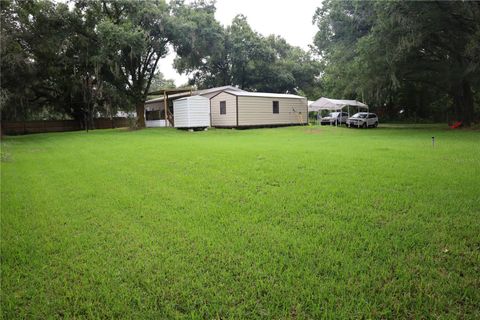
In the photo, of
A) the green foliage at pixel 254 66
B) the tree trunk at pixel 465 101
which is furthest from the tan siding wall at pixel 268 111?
the tree trunk at pixel 465 101

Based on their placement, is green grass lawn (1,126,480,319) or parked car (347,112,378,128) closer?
green grass lawn (1,126,480,319)

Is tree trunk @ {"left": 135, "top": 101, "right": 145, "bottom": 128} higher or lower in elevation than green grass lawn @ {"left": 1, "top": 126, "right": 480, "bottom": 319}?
higher

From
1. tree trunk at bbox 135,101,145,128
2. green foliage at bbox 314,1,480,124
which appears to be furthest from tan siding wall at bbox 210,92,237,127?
green foliage at bbox 314,1,480,124

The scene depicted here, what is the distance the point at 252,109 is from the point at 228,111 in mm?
1740

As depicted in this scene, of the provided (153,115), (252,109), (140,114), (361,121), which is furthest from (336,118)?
(153,115)

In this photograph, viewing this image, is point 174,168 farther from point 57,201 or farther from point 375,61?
point 375,61

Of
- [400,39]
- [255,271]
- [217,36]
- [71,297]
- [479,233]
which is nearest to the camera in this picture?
[71,297]

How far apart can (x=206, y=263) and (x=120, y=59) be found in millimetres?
22662

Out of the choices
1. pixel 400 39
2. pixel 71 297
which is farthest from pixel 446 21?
pixel 71 297

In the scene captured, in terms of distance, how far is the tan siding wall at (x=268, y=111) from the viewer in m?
22.3

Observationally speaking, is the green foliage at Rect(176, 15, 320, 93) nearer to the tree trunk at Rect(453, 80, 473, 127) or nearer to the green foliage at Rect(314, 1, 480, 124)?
the green foliage at Rect(314, 1, 480, 124)

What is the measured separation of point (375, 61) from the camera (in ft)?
55.4

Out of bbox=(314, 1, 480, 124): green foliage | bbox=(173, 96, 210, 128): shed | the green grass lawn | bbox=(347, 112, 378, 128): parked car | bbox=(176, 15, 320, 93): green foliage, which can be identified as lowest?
the green grass lawn

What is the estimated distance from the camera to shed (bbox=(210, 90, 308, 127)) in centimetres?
2212
